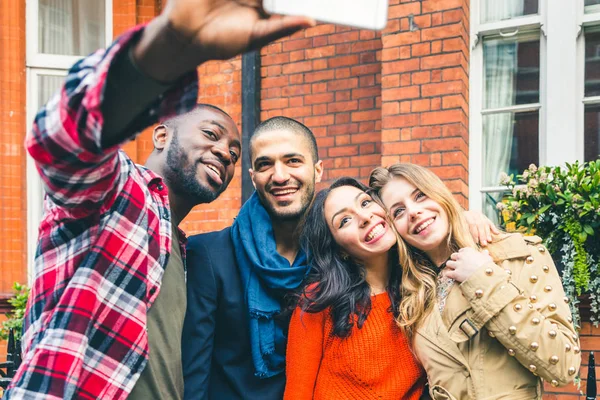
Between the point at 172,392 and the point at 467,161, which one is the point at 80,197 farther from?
the point at 467,161

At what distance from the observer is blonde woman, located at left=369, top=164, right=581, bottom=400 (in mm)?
2051

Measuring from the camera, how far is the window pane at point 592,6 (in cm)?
418

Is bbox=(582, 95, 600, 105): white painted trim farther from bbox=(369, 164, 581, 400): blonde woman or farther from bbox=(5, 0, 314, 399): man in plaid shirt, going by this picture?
bbox=(5, 0, 314, 399): man in plaid shirt

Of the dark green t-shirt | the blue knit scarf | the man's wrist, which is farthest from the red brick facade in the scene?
the man's wrist

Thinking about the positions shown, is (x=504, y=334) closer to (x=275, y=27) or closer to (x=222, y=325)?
(x=222, y=325)

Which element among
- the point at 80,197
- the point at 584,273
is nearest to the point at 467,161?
the point at 584,273

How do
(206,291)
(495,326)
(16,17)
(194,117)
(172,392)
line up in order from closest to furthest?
1. (172,392)
2. (495,326)
3. (206,291)
4. (194,117)
5. (16,17)

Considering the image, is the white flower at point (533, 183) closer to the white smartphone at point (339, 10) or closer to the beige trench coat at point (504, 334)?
the beige trench coat at point (504, 334)

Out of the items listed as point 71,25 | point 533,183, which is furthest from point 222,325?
point 71,25

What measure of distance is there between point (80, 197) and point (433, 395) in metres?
1.53

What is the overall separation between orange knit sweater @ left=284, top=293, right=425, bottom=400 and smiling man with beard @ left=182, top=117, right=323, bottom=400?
106 mm

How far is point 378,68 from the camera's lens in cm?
460

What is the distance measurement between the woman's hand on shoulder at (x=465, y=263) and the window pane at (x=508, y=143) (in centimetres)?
230

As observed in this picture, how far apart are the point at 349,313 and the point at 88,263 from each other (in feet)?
4.06
